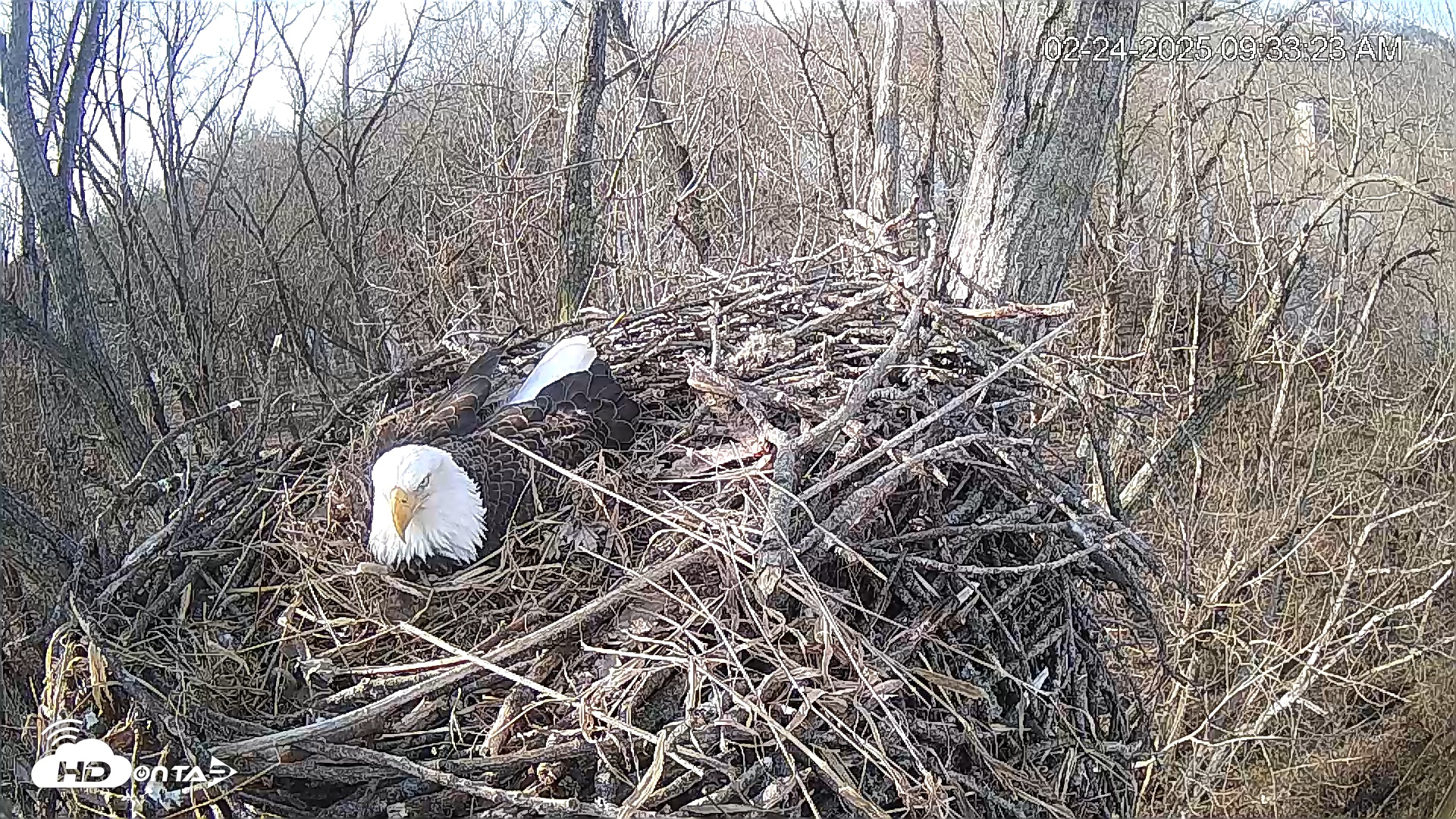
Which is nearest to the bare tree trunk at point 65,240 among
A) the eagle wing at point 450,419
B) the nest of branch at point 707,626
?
the nest of branch at point 707,626

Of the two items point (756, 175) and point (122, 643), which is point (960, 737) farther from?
point (756, 175)

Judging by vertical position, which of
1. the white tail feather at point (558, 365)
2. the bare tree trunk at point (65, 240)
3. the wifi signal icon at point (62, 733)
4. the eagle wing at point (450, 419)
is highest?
the bare tree trunk at point (65, 240)

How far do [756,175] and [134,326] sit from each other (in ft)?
5.97

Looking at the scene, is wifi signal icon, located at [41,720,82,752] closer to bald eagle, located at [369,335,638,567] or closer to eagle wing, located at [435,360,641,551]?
bald eagle, located at [369,335,638,567]

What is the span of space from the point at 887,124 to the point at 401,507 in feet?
6.95

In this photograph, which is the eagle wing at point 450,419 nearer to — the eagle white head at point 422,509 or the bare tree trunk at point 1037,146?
the eagle white head at point 422,509

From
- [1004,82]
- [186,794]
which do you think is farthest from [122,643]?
[1004,82]

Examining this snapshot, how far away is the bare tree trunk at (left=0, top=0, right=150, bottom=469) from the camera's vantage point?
1.99 m

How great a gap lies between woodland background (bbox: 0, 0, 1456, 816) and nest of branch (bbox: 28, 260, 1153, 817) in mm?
312

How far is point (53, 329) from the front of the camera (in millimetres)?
2045

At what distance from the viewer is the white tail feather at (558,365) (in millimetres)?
1748

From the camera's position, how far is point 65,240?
6.77ft

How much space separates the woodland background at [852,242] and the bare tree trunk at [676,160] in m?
0.02

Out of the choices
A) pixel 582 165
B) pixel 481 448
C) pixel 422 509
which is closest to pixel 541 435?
pixel 481 448
